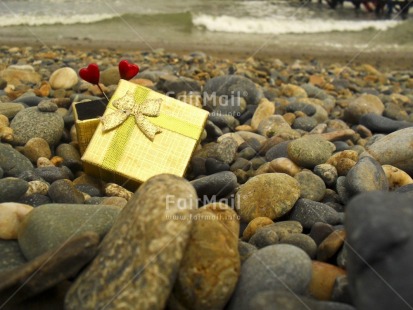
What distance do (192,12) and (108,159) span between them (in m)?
11.0

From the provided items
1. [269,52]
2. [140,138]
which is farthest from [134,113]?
[269,52]

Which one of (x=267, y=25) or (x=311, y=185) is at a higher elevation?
(x=311, y=185)

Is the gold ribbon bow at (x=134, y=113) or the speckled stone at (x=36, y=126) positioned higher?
the gold ribbon bow at (x=134, y=113)

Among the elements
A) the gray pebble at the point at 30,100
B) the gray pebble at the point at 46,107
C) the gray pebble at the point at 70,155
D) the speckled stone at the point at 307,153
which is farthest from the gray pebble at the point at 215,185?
the gray pebble at the point at 30,100

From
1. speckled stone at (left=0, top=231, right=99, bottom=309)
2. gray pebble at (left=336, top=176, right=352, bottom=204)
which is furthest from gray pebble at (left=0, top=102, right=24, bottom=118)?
gray pebble at (left=336, top=176, right=352, bottom=204)

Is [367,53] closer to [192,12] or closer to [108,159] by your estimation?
[192,12]

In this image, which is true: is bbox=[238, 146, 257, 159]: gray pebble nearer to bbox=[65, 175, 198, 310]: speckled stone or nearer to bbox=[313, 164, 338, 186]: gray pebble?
bbox=[313, 164, 338, 186]: gray pebble

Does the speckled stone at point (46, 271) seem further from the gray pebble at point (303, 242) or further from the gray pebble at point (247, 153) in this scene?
the gray pebble at point (247, 153)

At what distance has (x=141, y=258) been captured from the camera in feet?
5.61

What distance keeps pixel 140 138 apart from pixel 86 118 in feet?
1.45

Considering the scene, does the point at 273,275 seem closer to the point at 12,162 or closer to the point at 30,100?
the point at 12,162

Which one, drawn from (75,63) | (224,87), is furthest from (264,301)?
(75,63)

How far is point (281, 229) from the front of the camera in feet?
7.76

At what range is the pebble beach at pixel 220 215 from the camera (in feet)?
5.41
